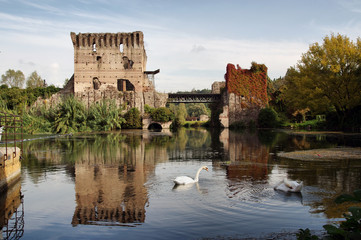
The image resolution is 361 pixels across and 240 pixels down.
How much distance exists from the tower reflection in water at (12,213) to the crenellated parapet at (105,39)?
147 feet

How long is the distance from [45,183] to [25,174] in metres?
1.95

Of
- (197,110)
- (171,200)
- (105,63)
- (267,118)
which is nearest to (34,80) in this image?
(105,63)

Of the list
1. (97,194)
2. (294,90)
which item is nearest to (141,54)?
(294,90)

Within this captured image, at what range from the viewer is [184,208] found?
24.2 ft

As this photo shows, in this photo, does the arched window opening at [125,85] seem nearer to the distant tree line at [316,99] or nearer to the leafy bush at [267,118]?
the distant tree line at [316,99]

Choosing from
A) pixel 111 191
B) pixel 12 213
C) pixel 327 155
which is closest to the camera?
pixel 12 213

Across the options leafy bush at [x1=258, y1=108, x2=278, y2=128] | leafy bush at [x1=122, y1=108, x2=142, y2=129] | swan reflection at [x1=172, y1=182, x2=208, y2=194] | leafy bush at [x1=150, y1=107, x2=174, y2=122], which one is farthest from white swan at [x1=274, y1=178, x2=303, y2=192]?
leafy bush at [x1=258, y1=108, x2=278, y2=128]

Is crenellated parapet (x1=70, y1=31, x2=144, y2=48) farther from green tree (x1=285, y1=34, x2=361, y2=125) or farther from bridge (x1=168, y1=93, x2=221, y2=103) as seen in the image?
green tree (x1=285, y1=34, x2=361, y2=125)

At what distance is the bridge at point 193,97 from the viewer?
5462 cm

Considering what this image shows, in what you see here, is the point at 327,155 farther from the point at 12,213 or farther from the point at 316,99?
the point at 316,99

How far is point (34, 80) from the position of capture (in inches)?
2997

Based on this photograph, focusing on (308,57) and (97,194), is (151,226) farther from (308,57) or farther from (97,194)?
(308,57)

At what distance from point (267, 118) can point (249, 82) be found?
6349 millimetres

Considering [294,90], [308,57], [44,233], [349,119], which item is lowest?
[44,233]
